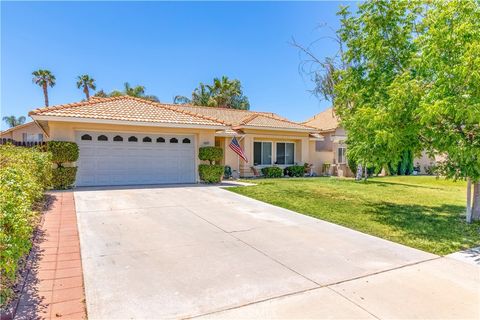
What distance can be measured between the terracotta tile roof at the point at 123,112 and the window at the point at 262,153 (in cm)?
651

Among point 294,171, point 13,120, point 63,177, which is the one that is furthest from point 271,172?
point 13,120

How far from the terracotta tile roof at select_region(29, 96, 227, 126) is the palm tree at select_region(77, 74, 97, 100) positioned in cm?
3198

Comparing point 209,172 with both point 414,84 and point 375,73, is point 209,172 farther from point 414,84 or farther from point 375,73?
point 414,84

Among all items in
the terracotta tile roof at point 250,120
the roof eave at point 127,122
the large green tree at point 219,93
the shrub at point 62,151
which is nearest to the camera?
the roof eave at point 127,122

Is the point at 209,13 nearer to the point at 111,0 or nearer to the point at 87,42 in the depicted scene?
the point at 111,0

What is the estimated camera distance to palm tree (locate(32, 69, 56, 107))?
43.7 metres

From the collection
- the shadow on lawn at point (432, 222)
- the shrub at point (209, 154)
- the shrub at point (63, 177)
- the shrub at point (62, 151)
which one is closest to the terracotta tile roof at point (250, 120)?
the shrub at point (209, 154)

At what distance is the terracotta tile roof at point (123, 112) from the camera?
1318cm

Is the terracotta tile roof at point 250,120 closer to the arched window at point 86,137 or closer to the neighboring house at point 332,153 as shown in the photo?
the neighboring house at point 332,153

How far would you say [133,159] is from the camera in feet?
49.1

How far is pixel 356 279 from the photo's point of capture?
452 centimetres

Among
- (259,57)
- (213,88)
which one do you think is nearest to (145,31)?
(259,57)

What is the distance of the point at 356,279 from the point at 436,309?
1061mm

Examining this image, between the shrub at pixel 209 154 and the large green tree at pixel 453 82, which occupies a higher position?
the large green tree at pixel 453 82
